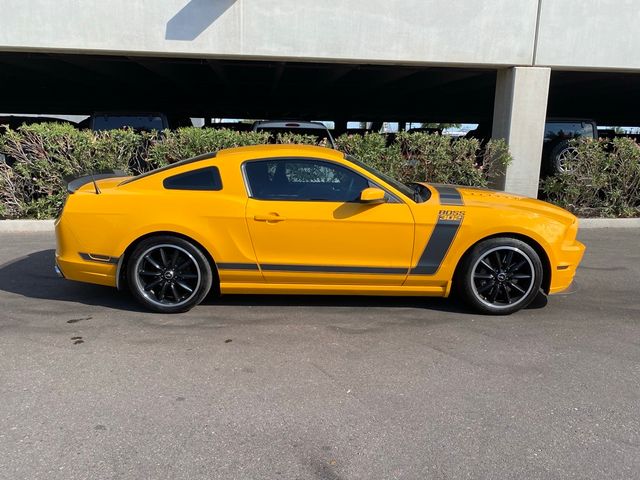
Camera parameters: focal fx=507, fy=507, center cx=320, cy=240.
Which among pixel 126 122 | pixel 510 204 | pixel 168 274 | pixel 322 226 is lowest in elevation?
pixel 168 274

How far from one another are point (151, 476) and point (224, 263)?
231 centimetres

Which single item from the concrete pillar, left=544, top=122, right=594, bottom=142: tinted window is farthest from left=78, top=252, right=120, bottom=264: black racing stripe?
left=544, top=122, right=594, bottom=142: tinted window

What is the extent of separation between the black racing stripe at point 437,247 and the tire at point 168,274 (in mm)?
1929

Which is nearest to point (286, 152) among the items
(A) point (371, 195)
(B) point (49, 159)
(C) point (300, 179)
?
(C) point (300, 179)

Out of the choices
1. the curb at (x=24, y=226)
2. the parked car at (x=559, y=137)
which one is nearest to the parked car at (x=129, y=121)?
the curb at (x=24, y=226)

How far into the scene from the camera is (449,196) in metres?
4.81

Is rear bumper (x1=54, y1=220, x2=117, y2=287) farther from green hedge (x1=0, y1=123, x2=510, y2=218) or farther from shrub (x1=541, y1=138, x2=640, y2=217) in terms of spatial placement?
shrub (x1=541, y1=138, x2=640, y2=217)

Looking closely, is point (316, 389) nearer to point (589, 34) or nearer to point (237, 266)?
point (237, 266)

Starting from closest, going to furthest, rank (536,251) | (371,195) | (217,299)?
(371,195)
(536,251)
(217,299)

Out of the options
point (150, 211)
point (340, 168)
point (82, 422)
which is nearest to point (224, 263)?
point (150, 211)

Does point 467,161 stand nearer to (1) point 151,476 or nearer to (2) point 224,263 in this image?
(2) point 224,263

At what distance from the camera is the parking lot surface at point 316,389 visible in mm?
2664

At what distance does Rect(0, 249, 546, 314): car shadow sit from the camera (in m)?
4.96

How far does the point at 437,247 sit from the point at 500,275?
2.13 ft
